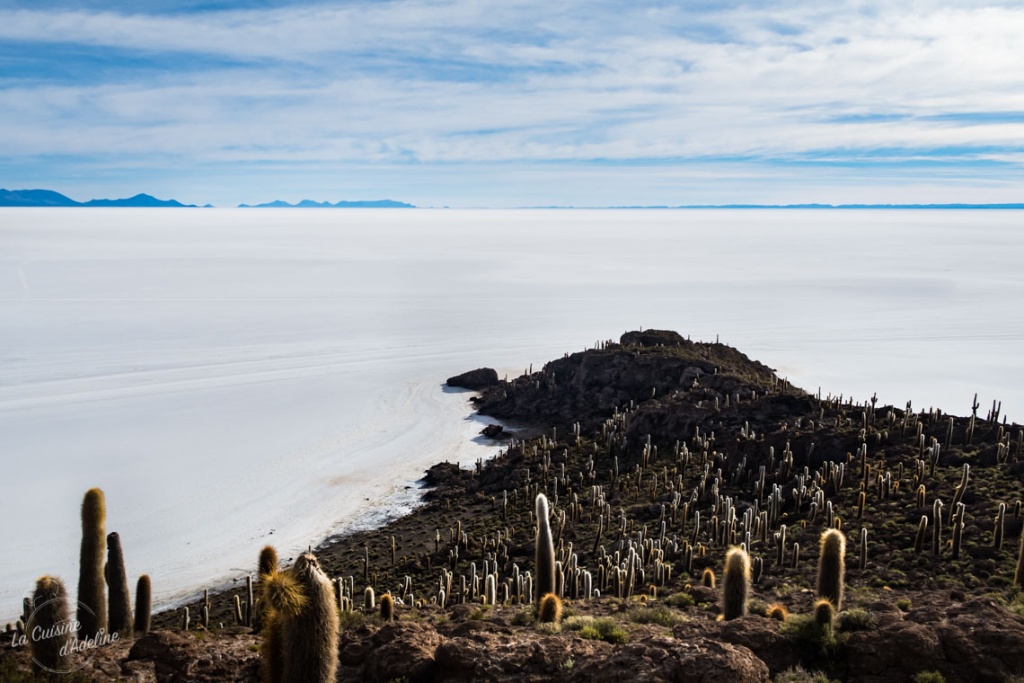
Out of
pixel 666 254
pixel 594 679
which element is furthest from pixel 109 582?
pixel 666 254

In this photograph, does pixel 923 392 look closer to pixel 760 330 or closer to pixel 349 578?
pixel 760 330

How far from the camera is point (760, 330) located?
64750 millimetres

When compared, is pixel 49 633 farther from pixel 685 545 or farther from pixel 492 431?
pixel 492 431

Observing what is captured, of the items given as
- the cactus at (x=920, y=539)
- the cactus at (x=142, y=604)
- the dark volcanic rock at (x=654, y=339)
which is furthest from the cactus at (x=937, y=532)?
the dark volcanic rock at (x=654, y=339)

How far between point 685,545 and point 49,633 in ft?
46.8

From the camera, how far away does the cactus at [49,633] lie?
11.7 m

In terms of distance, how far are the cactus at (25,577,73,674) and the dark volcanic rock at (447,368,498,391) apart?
34678 millimetres

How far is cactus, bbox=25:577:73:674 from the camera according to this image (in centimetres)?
1170

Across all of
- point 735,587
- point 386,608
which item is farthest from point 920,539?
point 386,608

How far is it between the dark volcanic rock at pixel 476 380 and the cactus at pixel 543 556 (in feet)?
102

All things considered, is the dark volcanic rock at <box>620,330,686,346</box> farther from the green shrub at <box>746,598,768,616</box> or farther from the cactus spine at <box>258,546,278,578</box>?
the cactus spine at <box>258,546,278,578</box>

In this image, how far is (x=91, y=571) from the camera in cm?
1483

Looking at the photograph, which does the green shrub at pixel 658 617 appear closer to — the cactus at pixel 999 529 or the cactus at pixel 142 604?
the cactus at pixel 999 529

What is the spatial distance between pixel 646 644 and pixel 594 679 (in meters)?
0.78
